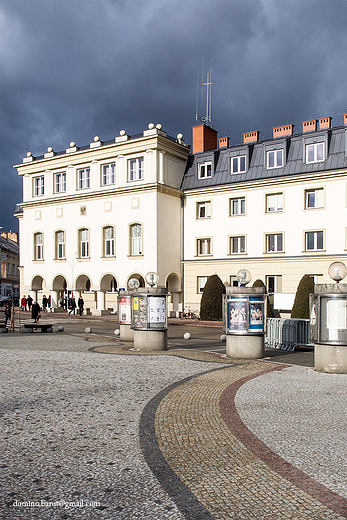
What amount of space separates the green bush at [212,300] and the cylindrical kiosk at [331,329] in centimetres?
2305

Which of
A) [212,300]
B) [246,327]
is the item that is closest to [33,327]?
[246,327]

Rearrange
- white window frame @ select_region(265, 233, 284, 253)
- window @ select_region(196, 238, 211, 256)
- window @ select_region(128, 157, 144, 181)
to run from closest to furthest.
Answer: white window frame @ select_region(265, 233, 284, 253) → window @ select_region(128, 157, 144, 181) → window @ select_region(196, 238, 211, 256)

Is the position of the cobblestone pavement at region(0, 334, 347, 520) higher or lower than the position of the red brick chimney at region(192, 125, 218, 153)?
lower

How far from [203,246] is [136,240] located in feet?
17.9

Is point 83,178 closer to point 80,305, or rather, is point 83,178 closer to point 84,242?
point 84,242

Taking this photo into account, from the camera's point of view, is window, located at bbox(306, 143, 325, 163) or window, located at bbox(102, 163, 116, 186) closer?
window, located at bbox(306, 143, 325, 163)

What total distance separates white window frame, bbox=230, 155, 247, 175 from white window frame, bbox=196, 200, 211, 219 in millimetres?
3160

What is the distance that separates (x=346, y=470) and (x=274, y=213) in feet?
108

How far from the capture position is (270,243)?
123 feet

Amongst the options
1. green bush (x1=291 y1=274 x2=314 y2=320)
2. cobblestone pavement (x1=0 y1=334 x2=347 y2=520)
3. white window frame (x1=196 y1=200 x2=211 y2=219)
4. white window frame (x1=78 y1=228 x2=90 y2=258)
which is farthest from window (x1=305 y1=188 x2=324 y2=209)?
cobblestone pavement (x1=0 y1=334 x2=347 y2=520)

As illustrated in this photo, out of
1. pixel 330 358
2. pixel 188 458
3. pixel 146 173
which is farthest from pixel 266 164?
pixel 188 458

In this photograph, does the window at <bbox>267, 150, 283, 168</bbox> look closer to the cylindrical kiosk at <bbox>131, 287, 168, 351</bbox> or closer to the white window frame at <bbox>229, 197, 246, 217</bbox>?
the white window frame at <bbox>229, 197, 246, 217</bbox>

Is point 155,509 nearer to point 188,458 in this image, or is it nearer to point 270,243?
point 188,458

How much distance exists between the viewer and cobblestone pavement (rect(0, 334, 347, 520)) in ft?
14.0
